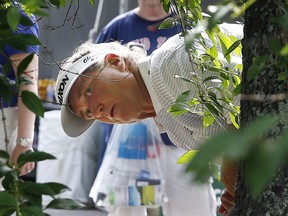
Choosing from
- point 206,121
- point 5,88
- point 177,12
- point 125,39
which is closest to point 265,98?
point 5,88

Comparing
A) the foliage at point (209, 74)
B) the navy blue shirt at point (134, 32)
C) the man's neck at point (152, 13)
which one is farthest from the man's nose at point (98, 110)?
the man's neck at point (152, 13)

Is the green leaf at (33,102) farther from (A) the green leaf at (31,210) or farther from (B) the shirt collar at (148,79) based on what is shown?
(B) the shirt collar at (148,79)

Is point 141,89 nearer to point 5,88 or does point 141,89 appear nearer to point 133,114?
point 133,114

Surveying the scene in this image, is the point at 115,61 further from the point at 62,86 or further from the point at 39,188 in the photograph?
the point at 39,188

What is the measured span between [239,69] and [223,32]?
0.12 metres

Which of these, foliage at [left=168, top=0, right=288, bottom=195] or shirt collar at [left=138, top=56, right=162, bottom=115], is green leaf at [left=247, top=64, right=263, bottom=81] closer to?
foliage at [left=168, top=0, right=288, bottom=195]

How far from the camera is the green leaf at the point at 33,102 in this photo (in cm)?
117

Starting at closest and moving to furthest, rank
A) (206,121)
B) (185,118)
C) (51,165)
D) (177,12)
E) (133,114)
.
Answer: (177,12) → (206,121) → (185,118) → (133,114) → (51,165)

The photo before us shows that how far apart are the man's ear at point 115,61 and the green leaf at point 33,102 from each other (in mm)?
1438

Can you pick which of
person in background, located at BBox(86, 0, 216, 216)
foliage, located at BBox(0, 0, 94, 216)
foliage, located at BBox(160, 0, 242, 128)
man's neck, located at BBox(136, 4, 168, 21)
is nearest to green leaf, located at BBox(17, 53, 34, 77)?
foliage, located at BBox(0, 0, 94, 216)

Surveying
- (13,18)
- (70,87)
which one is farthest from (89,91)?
(13,18)

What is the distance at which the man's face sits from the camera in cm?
260

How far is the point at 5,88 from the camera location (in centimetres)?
119

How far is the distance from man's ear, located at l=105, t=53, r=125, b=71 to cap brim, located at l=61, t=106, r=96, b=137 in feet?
1.00
